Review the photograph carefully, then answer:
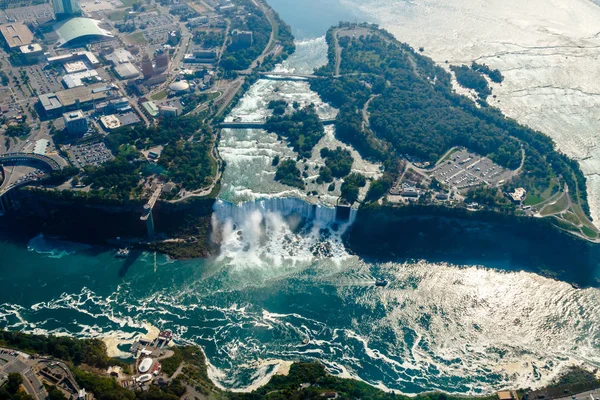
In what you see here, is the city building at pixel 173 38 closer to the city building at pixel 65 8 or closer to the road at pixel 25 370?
the city building at pixel 65 8

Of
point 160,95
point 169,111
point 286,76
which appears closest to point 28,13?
point 160,95

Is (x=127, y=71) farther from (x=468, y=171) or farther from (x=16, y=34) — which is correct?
(x=468, y=171)

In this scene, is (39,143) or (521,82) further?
(521,82)

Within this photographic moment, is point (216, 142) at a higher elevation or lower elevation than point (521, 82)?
lower

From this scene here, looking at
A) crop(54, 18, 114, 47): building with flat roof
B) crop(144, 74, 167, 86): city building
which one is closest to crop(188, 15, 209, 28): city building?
crop(54, 18, 114, 47): building with flat roof

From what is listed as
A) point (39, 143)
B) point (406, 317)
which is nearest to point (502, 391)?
point (406, 317)

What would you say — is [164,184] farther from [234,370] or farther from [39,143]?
[234,370]

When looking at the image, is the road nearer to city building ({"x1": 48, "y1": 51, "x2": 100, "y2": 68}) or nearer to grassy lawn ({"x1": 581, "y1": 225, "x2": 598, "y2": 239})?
grassy lawn ({"x1": 581, "y1": 225, "x2": 598, "y2": 239})
